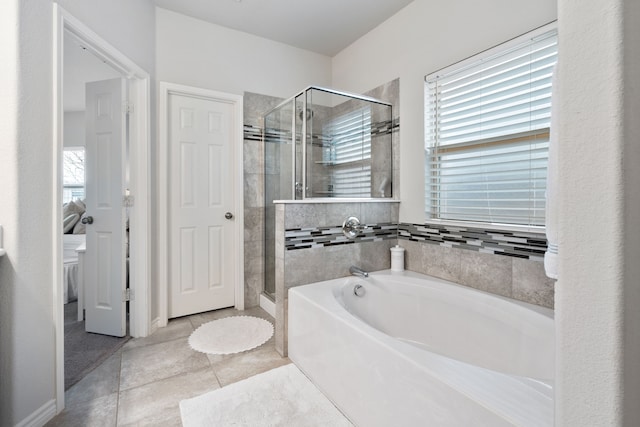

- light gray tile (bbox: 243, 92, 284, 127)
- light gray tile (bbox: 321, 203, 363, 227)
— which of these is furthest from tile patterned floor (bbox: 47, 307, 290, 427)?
light gray tile (bbox: 243, 92, 284, 127)

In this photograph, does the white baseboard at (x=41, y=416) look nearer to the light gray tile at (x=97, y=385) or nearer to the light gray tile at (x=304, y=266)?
the light gray tile at (x=97, y=385)

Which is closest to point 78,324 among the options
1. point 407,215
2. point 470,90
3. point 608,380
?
point 407,215

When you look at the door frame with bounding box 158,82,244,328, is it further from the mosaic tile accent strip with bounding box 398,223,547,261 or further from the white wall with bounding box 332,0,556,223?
the mosaic tile accent strip with bounding box 398,223,547,261

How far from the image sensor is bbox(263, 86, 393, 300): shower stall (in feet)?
7.80

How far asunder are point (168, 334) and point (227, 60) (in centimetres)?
242

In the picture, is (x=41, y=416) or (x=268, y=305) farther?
(x=268, y=305)

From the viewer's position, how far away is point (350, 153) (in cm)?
252

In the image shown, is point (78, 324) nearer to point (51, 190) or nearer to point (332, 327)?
point (51, 190)

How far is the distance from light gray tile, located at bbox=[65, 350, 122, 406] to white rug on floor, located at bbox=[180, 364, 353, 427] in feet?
1.60

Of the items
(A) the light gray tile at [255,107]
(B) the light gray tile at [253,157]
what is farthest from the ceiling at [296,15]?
(B) the light gray tile at [253,157]

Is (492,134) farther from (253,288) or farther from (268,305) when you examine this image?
(253,288)

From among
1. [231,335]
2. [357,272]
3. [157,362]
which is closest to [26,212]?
[157,362]

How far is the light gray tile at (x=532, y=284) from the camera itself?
1.63 m

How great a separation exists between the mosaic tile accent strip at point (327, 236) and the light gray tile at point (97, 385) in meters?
1.26
